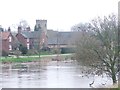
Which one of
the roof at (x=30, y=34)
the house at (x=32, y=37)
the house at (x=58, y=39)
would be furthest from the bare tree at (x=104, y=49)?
the house at (x=58, y=39)

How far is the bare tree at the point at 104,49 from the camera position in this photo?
15.5m

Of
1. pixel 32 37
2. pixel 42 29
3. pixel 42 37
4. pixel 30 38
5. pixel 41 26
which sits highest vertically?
pixel 41 26

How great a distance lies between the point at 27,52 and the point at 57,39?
1414 cm

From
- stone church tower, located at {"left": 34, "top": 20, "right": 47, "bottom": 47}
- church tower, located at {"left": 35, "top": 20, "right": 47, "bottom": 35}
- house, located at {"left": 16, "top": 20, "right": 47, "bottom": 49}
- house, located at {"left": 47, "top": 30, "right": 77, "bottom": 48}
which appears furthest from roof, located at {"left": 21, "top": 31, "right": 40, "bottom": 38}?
house, located at {"left": 47, "top": 30, "right": 77, "bottom": 48}

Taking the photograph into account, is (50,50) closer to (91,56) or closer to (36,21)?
(36,21)

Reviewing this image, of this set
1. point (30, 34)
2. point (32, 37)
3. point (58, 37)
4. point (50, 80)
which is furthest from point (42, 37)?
point (50, 80)

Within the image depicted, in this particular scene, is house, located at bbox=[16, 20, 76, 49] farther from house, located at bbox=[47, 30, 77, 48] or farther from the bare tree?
the bare tree

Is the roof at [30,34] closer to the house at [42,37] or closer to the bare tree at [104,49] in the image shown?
the house at [42,37]

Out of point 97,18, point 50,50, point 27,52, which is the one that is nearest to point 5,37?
point 27,52

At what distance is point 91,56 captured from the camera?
1578 cm

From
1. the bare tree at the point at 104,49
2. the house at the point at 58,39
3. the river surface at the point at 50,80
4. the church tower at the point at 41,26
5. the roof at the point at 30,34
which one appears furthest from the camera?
the church tower at the point at 41,26

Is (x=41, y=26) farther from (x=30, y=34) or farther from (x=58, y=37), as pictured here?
(x=30, y=34)

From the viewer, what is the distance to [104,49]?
51.3 ft

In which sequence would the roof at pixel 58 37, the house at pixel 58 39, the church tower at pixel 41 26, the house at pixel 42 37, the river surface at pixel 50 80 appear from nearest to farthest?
the river surface at pixel 50 80
the house at pixel 42 37
the house at pixel 58 39
the roof at pixel 58 37
the church tower at pixel 41 26
